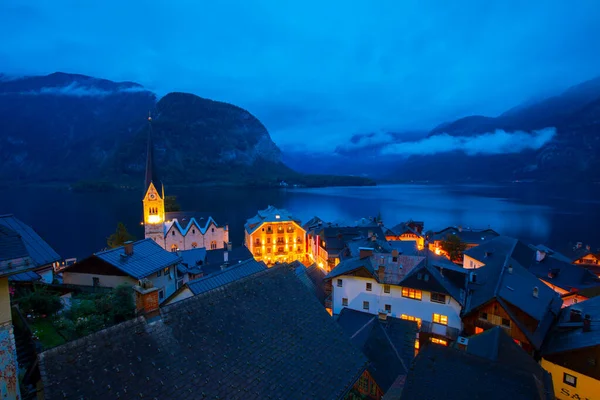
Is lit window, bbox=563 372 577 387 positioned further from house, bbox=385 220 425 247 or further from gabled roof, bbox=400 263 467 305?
house, bbox=385 220 425 247

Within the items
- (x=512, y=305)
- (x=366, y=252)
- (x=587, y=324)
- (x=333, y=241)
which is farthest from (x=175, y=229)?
(x=587, y=324)

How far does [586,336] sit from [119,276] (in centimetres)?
3419

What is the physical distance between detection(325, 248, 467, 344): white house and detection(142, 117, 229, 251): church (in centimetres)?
3655

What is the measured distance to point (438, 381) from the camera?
1339cm

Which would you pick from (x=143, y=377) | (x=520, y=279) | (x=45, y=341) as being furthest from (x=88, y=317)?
(x=520, y=279)

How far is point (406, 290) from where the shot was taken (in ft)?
97.2

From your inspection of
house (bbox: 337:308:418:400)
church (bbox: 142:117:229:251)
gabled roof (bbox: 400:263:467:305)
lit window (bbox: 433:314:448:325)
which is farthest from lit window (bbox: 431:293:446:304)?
church (bbox: 142:117:229:251)

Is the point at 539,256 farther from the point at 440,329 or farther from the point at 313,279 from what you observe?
the point at 313,279

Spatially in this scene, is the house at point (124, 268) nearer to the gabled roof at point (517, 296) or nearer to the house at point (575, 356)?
the gabled roof at point (517, 296)

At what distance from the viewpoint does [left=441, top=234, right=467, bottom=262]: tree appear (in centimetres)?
6407

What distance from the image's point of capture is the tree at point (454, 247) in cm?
6407

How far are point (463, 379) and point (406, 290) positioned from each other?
54.8 feet

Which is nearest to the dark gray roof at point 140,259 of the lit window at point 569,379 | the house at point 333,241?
the lit window at point 569,379

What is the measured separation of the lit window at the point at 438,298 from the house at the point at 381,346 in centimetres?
634
